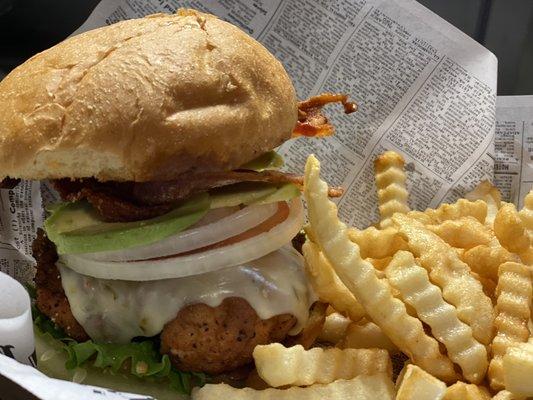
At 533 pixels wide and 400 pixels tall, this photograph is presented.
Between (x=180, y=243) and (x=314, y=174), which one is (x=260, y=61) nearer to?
(x=314, y=174)

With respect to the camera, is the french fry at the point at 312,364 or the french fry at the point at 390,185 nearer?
the french fry at the point at 312,364

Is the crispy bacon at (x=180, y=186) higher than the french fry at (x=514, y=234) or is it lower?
lower

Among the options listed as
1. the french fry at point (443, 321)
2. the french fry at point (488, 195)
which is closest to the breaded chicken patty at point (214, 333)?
the french fry at point (443, 321)

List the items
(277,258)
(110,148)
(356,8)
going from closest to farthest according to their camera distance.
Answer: (110,148)
(277,258)
(356,8)

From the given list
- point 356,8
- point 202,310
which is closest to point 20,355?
point 202,310

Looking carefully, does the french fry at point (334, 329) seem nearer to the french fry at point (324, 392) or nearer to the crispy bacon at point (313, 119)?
the french fry at point (324, 392)

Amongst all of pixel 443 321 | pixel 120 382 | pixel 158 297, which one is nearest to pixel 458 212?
pixel 443 321

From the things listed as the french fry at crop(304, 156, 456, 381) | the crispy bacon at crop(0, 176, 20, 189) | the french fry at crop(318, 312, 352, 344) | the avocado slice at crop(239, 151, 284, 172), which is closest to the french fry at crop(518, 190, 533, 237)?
the french fry at crop(304, 156, 456, 381)
